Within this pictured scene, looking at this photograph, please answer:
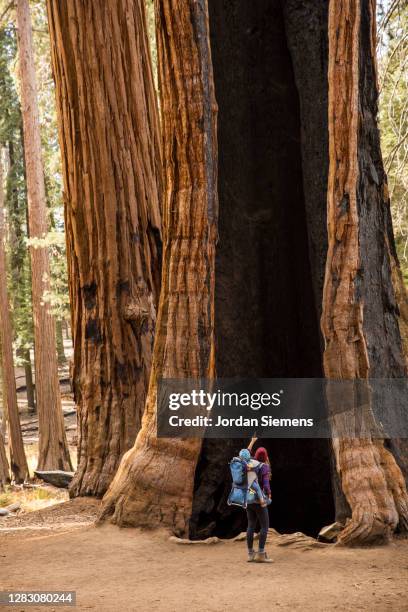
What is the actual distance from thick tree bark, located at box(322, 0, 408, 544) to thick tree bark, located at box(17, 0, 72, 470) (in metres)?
12.6

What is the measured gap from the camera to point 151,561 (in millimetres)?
4910

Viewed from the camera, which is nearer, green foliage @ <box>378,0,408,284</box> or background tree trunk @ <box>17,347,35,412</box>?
green foliage @ <box>378,0,408,284</box>

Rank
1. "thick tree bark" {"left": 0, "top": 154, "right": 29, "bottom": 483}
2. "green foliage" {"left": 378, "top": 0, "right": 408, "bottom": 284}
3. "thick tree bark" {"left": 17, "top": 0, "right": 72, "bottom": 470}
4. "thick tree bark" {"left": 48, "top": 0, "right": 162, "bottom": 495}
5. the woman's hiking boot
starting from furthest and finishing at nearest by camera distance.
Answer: "thick tree bark" {"left": 0, "top": 154, "right": 29, "bottom": 483} < "thick tree bark" {"left": 17, "top": 0, "right": 72, "bottom": 470} < "green foliage" {"left": 378, "top": 0, "right": 408, "bottom": 284} < "thick tree bark" {"left": 48, "top": 0, "right": 162, "bottom": 495} < the woman's hiking boot

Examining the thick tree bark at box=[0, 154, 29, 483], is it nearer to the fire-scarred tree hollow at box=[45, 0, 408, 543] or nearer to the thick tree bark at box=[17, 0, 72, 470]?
the thick tree bark at box=[17, 0, 72, 470]

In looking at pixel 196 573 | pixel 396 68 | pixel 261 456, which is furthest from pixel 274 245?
pixel 396 68

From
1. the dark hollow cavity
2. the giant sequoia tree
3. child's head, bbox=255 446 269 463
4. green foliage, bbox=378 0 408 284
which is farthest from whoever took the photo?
green foliage, bbox=378 0 408 284

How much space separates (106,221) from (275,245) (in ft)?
6.39

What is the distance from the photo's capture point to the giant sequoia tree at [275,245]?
573 centimetres

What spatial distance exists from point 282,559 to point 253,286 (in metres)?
2.65

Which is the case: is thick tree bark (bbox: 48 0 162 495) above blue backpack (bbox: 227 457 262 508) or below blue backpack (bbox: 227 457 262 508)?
above

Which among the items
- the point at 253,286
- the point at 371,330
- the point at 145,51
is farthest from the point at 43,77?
the point at 371,330

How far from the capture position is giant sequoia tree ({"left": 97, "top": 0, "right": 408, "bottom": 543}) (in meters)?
5.73

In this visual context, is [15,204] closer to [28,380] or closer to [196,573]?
[28,380]

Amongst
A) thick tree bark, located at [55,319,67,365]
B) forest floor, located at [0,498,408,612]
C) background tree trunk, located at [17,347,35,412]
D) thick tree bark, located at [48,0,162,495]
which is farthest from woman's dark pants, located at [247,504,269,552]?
thick tree bark, located at [55,319,67,365]
